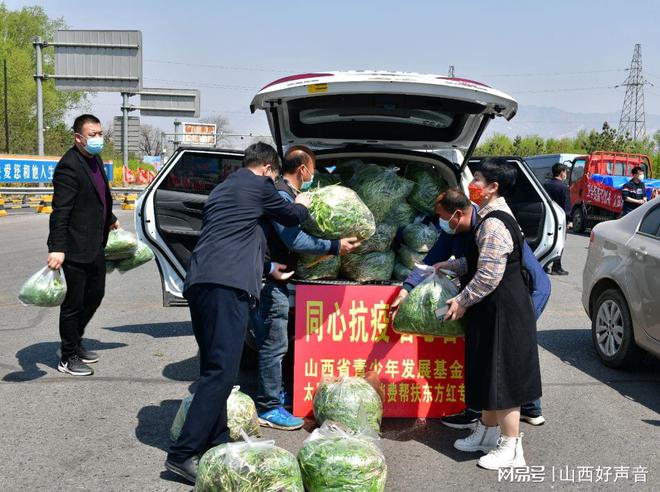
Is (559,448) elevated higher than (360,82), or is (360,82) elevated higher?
(360,82)

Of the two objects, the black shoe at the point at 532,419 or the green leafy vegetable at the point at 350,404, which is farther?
the black shoe at the point at 532,419

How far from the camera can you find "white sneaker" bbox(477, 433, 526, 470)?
14.1ft

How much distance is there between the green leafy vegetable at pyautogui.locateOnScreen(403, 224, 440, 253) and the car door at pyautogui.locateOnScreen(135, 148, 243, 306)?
2.32 metres

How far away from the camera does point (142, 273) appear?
12.4 meters

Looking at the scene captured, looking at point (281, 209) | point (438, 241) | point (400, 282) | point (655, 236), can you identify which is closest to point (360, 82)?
point (281, 209)

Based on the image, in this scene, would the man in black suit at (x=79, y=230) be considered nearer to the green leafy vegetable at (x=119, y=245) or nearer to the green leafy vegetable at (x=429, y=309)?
the green leafy vegetable at (x=119, y=245)

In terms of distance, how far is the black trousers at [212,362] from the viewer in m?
→ 3.99

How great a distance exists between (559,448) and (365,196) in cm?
229

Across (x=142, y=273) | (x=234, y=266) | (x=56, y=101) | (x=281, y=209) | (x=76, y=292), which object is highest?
(x=56, y=101)

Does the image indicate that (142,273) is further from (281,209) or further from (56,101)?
(56,101)

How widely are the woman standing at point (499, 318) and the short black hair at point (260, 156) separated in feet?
4.14

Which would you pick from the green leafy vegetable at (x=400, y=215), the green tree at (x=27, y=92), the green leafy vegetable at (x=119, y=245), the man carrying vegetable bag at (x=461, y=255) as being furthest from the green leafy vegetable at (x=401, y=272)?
the green tree at (x=27, y=92)

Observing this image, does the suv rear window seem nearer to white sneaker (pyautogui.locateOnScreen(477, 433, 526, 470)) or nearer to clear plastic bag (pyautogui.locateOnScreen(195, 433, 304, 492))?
clear plastic bag (pyautogui.locateOnScreen(195, 433, 304, 492))

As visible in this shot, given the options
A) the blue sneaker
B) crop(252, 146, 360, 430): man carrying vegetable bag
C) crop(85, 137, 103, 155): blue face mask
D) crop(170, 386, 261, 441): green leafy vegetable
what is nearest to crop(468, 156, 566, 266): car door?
crop(252, 146, 360, 430): man carrying vegetable bag
